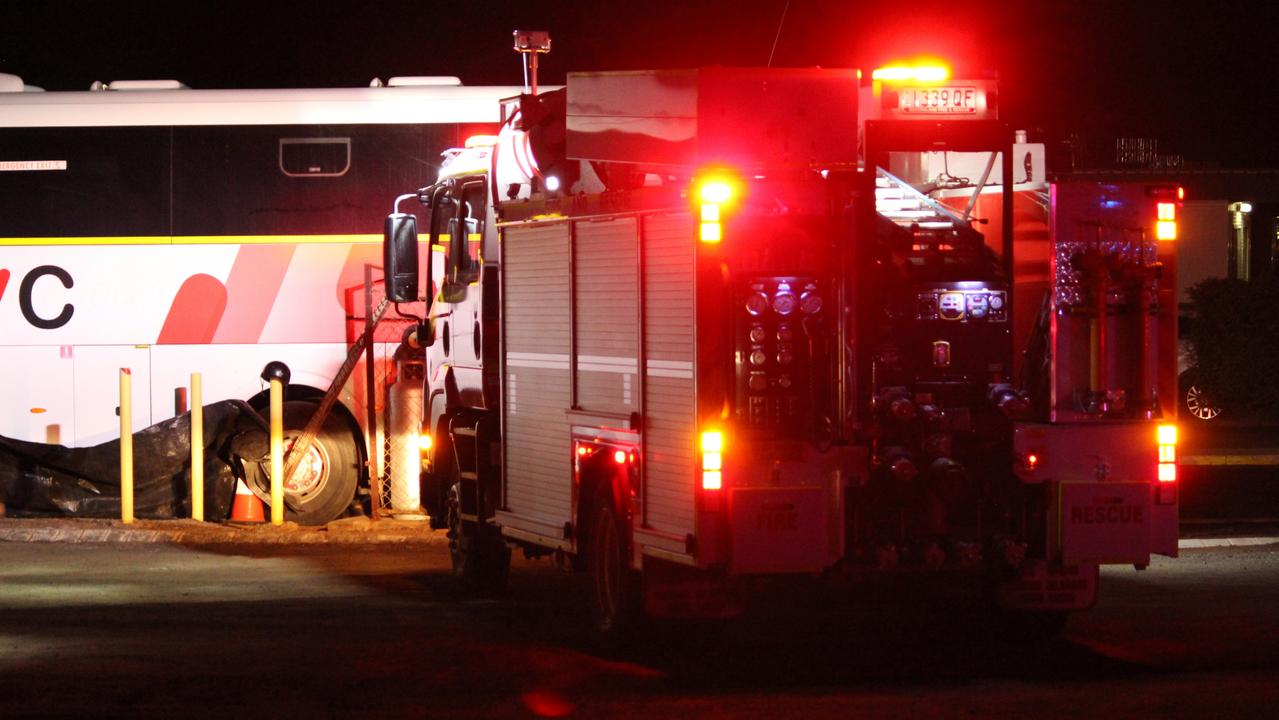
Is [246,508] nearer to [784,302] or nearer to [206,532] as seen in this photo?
[206,532]

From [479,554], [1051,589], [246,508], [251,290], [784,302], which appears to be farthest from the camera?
[246,508]

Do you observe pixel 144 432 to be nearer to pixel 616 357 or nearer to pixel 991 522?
pixel 616 357

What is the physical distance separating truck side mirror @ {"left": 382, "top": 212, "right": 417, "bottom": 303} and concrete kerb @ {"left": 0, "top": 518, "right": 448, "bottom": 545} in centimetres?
342

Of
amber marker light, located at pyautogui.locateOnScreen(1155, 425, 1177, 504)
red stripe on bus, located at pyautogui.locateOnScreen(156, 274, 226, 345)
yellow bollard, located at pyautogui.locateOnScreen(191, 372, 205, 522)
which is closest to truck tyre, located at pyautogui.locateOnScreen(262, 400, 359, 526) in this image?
yellow bollard, located at pyautogui.locateOnScreen(191, 372, 205, 522)

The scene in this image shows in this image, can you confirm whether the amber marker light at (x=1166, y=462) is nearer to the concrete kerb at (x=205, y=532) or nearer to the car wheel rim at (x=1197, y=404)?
the concrete kerb at (x=205, y=532)

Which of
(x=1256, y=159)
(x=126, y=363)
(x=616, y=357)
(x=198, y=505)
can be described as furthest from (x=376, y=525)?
(x=1256, y=159)

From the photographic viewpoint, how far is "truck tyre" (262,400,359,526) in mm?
17141

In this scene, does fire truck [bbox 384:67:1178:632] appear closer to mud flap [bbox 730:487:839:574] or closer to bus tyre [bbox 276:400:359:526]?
mud flap [bbox 730:487:839:574]

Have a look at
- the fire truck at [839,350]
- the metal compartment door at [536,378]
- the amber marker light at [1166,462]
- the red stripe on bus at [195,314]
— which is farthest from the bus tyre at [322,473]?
the amber marker light at [1166,462]

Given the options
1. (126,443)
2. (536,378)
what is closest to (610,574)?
(536,378)

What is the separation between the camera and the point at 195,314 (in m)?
17.0

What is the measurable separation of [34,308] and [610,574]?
8740mm

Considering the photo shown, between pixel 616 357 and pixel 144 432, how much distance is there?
8.17m

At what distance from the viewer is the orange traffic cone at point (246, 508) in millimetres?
17078
